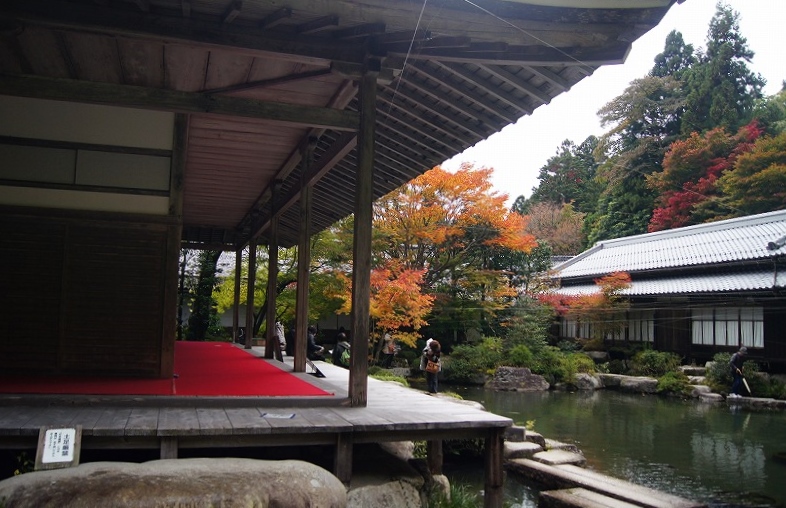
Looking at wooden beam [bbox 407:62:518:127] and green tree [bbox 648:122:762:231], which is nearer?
wooden beam [bbox 407:62:518:127]

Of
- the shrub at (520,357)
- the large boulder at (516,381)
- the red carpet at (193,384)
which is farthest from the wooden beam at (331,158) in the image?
the shrub at (520,357)

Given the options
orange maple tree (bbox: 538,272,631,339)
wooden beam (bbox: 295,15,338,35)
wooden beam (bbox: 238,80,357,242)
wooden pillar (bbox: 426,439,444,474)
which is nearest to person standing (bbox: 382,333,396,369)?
orange maple tree (bbox: 538,272,631,339)

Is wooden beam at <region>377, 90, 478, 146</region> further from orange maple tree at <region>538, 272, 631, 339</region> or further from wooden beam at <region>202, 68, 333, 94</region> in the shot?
orange maple tree at <region>538, 272, 631, 339</region>

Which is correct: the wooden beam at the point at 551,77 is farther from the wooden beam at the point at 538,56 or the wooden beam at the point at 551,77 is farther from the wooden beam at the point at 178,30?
the wooden beam at the point at 178,30

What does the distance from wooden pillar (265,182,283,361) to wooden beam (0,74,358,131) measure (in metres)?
4.22

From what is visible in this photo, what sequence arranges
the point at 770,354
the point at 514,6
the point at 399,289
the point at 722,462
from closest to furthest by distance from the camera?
the point at 514,6
the point at 722,462
the point at 399,289
the point at 770,354

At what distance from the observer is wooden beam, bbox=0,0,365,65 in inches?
172

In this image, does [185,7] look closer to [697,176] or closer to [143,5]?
[143,5]

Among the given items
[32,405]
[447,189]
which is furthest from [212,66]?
[447,189]

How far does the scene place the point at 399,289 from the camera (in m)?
15.9

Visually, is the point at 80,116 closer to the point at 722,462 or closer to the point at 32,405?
the point at 32,405

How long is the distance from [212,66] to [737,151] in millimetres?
27305

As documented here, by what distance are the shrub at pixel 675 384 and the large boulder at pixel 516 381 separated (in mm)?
3139

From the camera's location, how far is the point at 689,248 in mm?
22047
